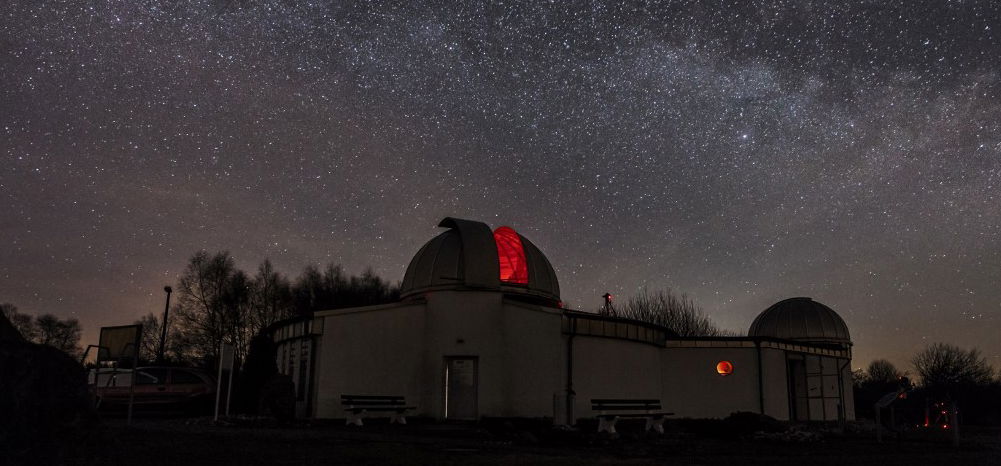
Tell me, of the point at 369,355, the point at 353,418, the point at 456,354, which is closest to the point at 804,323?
the point at 456,354

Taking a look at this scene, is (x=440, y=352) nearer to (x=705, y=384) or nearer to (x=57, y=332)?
(x=705, y=384)

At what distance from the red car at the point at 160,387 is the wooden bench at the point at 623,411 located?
1071cm

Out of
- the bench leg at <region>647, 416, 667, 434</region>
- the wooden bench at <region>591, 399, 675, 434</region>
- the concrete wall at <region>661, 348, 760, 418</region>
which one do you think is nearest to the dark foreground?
the wooden bench at <region>591, 399, 675, 434</region>

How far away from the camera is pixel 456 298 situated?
63.9ft

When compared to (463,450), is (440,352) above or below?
above

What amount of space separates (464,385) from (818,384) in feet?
53.7

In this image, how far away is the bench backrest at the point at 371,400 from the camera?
18000 mm

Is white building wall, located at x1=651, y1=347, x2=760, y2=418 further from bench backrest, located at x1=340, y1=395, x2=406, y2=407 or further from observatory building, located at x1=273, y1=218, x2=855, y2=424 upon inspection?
bench backrest, located at x1=340, y1=395, x2=406, y2=407

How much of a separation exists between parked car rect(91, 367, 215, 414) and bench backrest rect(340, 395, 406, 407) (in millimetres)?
4647

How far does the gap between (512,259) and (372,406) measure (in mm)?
6206

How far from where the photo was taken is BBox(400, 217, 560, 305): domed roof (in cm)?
1955

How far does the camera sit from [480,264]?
19.5 meters

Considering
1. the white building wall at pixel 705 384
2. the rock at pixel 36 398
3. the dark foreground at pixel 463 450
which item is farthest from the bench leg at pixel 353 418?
the rock at pixel 36 398

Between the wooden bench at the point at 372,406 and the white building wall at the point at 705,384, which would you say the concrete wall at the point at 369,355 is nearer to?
the wooden bench at the point at 372,406
